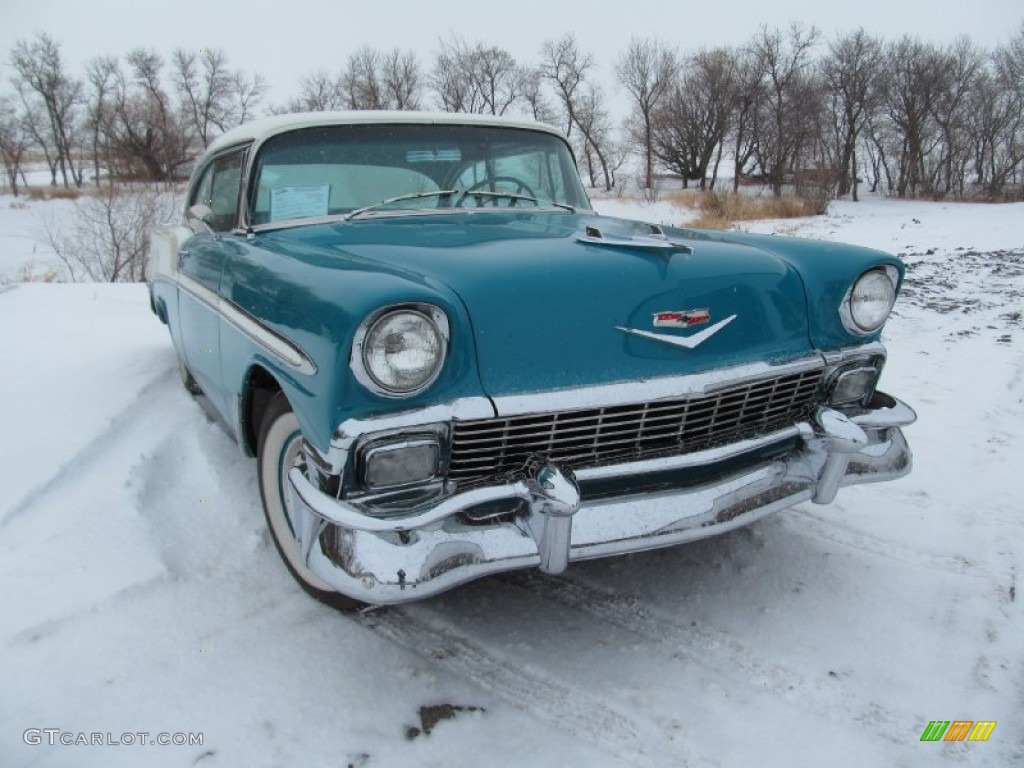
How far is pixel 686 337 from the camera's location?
200cm

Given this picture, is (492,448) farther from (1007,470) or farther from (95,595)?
(1007,470)

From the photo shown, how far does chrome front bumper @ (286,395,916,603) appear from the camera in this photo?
1.67m

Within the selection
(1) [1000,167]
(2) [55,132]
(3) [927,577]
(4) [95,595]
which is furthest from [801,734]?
A: (2) [55,132]

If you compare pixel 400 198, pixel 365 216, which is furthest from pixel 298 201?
pixel 400 198

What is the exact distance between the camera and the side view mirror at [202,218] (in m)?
3.04

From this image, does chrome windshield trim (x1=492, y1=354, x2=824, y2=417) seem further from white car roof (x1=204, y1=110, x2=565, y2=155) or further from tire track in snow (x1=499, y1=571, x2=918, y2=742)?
white car roof (x1=204, y1=110, x2=565, y2=155)

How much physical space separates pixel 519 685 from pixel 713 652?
547 millimetres

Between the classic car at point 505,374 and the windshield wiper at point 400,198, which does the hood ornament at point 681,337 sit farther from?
the windshield wiper at point 400,198

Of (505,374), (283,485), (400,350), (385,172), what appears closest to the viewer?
(400,350)

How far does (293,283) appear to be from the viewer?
1.97m

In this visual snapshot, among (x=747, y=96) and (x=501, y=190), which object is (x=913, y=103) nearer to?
(x=747, y=96)

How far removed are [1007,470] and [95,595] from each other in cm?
349

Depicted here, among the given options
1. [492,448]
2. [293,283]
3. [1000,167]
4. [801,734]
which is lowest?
[801,734]

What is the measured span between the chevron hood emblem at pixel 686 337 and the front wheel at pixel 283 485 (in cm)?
96
